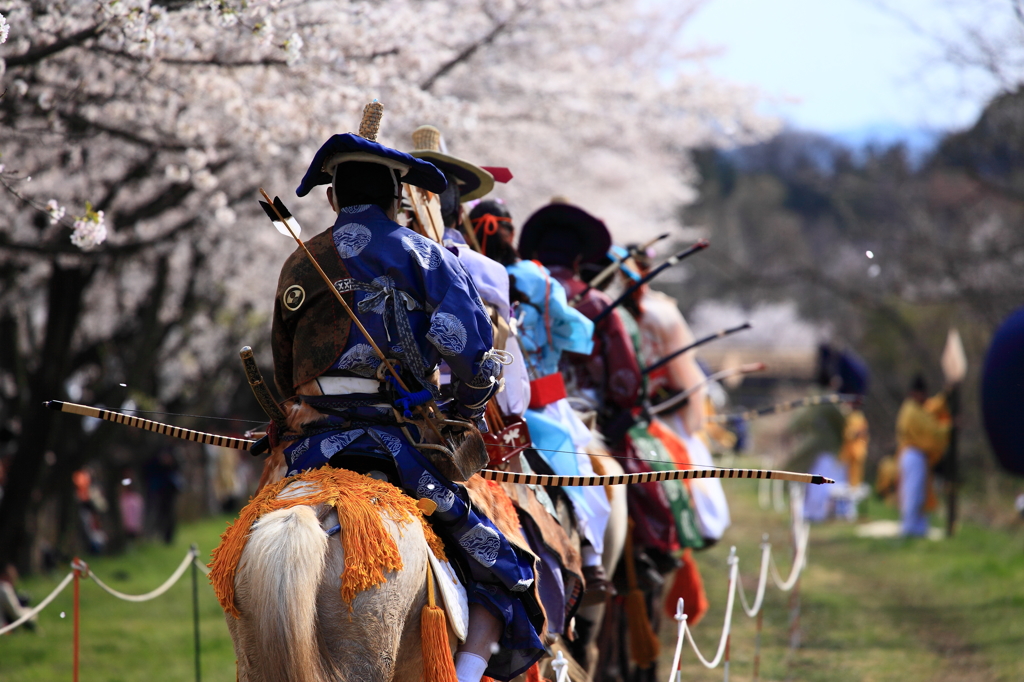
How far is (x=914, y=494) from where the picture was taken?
13.5 m

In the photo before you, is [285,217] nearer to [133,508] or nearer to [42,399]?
[42,399]

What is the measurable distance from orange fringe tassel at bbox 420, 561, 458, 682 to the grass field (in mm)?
4573

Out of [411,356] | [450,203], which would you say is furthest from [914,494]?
[411,356]

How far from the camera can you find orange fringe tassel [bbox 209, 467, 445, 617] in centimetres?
284

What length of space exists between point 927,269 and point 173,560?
10752 mm

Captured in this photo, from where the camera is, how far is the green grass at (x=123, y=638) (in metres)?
7.41

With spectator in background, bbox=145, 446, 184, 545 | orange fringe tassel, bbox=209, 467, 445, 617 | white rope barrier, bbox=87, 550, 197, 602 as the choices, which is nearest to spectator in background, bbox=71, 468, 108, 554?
spectator in background, bbox=145, 446, 184, 545

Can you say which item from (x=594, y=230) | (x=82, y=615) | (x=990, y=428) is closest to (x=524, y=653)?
(x=594, y=230)

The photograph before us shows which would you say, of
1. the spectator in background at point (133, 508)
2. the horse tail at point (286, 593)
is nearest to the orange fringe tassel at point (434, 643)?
the horse tail at point (286, 593)

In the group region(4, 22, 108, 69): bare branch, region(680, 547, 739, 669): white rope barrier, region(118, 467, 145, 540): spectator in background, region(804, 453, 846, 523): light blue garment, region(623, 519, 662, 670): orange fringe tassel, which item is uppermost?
region(4, 22, 108, 69): bare branch

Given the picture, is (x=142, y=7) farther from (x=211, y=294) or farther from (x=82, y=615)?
(x=211, y=294)

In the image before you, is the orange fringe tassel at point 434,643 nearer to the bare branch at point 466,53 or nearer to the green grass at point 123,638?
the green grass at point 123,638

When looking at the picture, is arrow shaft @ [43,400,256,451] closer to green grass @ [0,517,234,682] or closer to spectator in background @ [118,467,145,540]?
green grass @ [0,517,234,682]

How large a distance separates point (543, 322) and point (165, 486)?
445 inches
